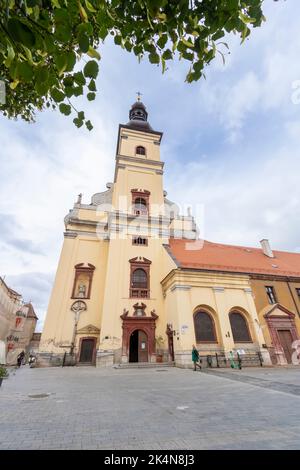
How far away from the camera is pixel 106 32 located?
1.97 metres

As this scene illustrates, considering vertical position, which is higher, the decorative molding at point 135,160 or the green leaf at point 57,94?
the decorative molding at point 135,160

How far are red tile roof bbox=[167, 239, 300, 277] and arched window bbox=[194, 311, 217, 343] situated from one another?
3.90 meters

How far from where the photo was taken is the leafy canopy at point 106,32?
1.61 metres

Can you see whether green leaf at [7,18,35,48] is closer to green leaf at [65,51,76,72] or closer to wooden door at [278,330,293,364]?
green leaf at [65,51,76,72]

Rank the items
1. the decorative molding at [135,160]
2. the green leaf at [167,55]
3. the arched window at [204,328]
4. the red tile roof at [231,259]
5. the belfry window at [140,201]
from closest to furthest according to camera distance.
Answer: the green leaf at [167,55] < the arched window at [204,328] < the red tile roof at [231,259] < the belfry window at [140,201] < the decorative molding at [135,160]

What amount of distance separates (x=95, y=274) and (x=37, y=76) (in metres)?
21.5

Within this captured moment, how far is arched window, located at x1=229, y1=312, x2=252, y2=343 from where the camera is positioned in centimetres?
1742

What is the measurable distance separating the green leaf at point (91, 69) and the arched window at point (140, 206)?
75.1ft

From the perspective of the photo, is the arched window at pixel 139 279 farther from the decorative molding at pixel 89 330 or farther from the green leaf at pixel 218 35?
the green leaf at pixel 218 35

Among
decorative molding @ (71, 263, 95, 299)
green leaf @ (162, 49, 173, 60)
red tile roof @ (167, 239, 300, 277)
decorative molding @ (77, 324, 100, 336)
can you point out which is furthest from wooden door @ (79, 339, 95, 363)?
green leaf @ (162, 49, 173, 60)

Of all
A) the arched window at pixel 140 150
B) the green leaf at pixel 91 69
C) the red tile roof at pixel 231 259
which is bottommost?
the green leaf at pixel 91 69

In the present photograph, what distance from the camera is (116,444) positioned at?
3295mm

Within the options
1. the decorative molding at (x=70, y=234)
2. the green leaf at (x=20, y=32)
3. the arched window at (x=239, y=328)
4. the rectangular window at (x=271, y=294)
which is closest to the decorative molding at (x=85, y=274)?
the decorative molding at (x=70, y=234)
